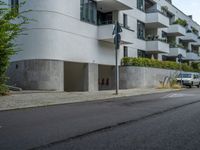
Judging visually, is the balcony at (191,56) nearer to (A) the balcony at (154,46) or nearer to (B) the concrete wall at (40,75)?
(A) the balcony at (154,46)

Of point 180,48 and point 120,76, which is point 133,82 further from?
point 180,48

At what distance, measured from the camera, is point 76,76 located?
3219 cm

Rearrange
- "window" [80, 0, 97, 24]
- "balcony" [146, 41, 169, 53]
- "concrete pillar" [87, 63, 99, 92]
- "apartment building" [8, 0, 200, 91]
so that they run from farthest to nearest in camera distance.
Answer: "balcony" [146, 41, 169, 53], "concrete pillar" [87, 63, 99, 92], "window" [80, 0, 97, 24], "apartment building" [8, 0, 200, 91]

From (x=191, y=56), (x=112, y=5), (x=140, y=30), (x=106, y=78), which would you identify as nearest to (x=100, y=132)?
(x=112, y=5)

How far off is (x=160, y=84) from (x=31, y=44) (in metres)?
17.1

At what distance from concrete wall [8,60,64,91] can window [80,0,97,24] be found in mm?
5379

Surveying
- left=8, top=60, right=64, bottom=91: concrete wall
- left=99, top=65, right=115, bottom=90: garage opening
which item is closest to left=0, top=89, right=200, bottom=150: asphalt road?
left=8, top=60, right=64, bottom=91: concrete wall

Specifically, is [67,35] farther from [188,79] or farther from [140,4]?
[188,79]

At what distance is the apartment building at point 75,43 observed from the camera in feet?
88.4

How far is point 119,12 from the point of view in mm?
36156

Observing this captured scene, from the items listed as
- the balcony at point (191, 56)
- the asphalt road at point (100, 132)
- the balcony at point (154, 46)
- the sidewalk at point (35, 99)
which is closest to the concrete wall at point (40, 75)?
the sidewalk at point (35, 99)

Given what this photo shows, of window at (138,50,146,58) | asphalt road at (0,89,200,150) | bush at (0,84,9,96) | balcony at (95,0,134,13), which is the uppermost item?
balcony at (95,0,134,13)

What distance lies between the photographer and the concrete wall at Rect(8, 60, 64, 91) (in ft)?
87.2

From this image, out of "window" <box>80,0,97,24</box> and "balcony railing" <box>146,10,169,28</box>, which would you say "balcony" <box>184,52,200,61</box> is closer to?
"balcony railing" <box>146,10,169,28</box>
